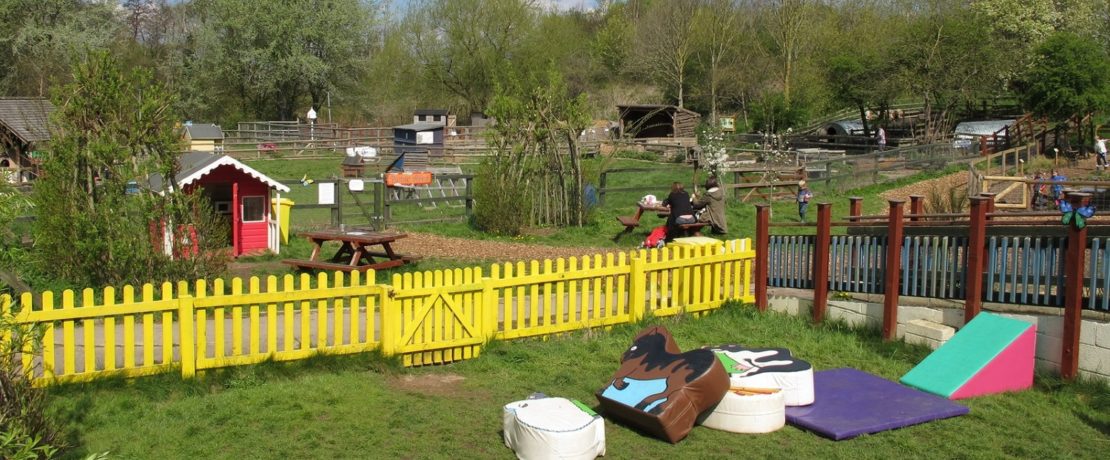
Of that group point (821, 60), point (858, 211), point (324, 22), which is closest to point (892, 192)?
point (858, 211)

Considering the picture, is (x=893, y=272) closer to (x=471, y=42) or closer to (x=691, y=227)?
(x=691, y=227)

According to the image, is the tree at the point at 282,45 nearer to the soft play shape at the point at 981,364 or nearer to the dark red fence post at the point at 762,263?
the dark red fence post at the point at 762,263

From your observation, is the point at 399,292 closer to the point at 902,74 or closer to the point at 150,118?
the point at 150,118

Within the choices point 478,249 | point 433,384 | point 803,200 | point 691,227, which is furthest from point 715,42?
point 433,384

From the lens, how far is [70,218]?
1207 centimetres

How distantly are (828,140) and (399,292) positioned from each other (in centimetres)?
3860

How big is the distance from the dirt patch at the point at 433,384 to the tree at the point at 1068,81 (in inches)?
1277

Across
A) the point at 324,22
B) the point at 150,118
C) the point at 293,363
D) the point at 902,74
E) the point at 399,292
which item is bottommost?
the point at 293,363

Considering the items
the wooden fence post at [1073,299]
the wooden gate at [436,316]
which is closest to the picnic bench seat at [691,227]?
the wooden gate at [436,316]

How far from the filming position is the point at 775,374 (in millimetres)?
7902

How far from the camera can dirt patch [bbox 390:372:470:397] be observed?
338 inches

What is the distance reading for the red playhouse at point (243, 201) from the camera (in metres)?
17.2

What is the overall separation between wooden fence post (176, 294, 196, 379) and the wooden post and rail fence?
21.3ft

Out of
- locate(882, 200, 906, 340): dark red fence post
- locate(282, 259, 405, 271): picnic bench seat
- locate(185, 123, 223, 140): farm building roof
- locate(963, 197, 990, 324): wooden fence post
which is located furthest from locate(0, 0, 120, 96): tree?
locate(963, 197, 990, 324): wooden fence post
